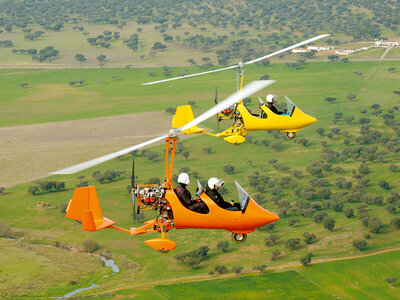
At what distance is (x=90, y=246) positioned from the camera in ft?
353

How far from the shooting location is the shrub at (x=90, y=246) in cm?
10706

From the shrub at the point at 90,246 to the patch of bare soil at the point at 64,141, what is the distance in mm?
35478

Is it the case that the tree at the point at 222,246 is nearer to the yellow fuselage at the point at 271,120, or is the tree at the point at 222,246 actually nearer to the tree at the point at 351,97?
the yellow fuselage at the point at 271,120

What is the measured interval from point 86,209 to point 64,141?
389 feet

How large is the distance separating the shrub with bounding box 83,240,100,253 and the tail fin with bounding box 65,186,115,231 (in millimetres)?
63247

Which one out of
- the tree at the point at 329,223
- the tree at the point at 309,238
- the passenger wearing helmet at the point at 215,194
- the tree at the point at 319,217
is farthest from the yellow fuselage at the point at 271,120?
the tree at the point at 319,217

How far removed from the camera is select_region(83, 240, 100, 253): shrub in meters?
107

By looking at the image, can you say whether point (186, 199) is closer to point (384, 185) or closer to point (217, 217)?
point (217, 217)

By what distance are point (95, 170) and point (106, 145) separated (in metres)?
11.9

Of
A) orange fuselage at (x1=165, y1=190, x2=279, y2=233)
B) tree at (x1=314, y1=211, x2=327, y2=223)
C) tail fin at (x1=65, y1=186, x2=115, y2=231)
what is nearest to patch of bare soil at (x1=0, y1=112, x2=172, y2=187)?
tree at (x1=314, y1=211, x2=327, y2=223)

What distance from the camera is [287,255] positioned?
106625 mm

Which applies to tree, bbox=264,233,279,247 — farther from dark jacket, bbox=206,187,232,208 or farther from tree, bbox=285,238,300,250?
dark jacket, bbox=206,187,232,208

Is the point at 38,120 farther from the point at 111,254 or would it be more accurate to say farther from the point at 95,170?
the point at 111,254

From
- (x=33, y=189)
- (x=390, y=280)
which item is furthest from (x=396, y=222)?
(x=33, y=189)
